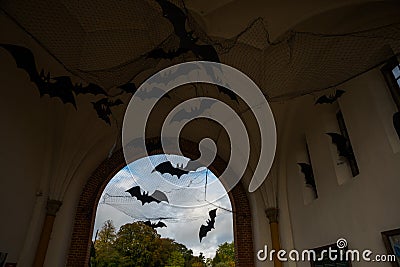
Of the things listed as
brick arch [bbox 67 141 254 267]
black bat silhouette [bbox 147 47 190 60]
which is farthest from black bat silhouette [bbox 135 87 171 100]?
brick arch [bbox 67 141 254 267]

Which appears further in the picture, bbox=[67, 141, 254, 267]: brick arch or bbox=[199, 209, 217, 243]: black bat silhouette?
bbox=[199, 209, 217, 243]: black bat silhouette

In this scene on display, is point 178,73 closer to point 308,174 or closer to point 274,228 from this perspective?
point 308,174

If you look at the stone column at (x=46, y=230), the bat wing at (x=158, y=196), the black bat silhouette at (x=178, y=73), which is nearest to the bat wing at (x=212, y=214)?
the bat wing at (x=158, y=196)

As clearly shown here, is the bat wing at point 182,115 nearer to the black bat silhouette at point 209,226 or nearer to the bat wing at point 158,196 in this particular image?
the bat wing at point 158,196

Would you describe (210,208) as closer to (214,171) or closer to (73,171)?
(214,171)

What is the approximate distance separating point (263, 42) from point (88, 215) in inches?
190

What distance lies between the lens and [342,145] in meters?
3.72

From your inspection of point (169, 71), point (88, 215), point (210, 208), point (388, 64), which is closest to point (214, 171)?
point (210, 208)

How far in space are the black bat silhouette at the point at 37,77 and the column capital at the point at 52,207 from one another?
268cm

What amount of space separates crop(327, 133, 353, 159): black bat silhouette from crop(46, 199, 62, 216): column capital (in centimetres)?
484

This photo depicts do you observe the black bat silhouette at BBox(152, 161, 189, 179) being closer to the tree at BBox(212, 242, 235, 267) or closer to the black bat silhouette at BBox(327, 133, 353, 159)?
the black bat silhouette at BBox(327, 133, 353, 159)

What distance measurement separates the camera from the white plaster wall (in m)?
2.86

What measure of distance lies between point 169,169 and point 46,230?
240cm

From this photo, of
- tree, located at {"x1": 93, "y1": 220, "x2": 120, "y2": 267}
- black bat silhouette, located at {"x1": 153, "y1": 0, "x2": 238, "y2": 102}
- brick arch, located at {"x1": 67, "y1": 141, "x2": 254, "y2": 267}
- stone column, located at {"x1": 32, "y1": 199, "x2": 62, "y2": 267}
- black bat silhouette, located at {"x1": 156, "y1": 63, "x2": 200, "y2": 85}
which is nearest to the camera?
black bat silhouette, located at {"x1": 153, "y1": 0, "x2": 238, "y2": 102}
